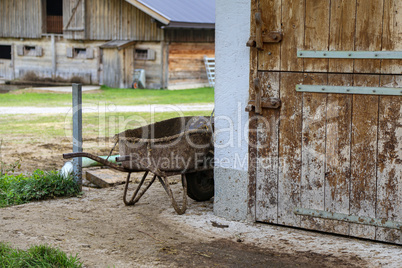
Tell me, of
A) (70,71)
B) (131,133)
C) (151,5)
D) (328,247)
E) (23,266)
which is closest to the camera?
(23,266)

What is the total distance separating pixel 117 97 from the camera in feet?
59.8

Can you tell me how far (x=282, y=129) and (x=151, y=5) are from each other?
16878 mm

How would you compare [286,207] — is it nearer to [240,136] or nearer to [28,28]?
[240,136]

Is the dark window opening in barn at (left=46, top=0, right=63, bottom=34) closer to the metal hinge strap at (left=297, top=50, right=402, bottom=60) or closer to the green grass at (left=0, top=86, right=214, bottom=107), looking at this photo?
the green grass at (left=0, top=86, right=214, bottom=107)

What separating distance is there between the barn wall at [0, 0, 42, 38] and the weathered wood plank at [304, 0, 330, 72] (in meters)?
21.9

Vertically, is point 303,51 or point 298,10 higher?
point 298,10

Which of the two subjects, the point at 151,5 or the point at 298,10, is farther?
the point at 151,5

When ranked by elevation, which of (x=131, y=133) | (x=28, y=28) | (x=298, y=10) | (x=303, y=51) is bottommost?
(x=131, y=133)

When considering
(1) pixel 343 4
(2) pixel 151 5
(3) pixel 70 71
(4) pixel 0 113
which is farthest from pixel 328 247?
(3) pixel 70 71

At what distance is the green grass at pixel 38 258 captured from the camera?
3.89 metres

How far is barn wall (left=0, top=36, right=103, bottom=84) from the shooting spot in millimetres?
23469

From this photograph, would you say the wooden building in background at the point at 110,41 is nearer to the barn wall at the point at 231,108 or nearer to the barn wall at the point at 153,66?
the barn wall at the point at 153,66

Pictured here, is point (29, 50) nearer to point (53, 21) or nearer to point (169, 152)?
point (53, 21)

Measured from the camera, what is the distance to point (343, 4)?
454 centimetres
